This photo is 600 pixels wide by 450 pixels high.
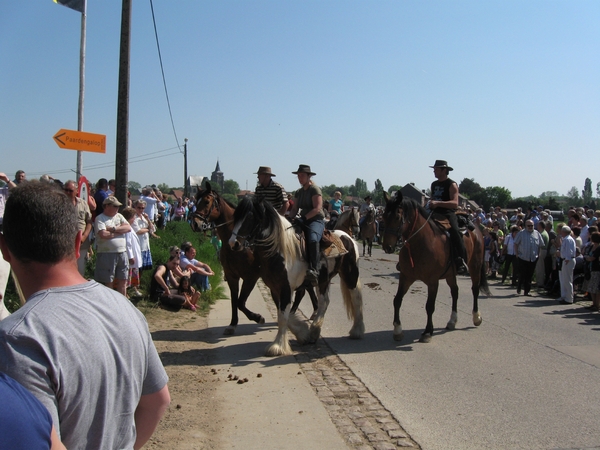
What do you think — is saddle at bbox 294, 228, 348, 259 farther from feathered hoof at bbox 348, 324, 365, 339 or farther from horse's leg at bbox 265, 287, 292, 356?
feathered hoof at bbox 348, 324, 365, 339

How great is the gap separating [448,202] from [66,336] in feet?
26.5

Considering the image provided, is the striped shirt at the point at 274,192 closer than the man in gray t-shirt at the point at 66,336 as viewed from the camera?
No

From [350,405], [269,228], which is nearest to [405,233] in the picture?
[269,228]

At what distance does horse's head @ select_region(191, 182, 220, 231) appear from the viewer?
834cm

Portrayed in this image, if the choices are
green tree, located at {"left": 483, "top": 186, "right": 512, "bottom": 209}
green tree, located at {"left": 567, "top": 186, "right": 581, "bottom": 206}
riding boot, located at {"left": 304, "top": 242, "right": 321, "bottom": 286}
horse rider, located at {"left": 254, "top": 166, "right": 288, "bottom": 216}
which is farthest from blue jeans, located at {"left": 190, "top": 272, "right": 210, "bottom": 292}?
green tree, located at {"left": 567, "top": 186, "right": 581, "bottom": 206}

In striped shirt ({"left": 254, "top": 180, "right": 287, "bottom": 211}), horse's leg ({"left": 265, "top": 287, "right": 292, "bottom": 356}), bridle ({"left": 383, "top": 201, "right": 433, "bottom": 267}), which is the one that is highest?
striped shirt ({"left": 254, "top": 180, "right": 287, "bottom": 211})

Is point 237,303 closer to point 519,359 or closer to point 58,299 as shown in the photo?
point 519,359

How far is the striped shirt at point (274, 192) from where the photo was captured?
339 inches

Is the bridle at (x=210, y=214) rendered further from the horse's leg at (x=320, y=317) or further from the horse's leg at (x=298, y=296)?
the horse's leg at (x=320, y=317)

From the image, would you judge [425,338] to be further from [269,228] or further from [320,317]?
[269,228]

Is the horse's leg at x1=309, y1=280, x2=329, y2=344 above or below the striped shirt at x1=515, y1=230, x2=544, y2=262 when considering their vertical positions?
below

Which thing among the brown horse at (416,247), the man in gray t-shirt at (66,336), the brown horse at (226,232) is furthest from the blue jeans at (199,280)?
the man in gray t-shirt at (66,336)

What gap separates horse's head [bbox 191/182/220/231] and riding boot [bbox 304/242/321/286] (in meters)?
1.73

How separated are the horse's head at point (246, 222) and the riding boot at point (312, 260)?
90 centimetres
